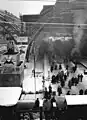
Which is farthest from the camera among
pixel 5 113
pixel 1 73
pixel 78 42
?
pixel 78 42

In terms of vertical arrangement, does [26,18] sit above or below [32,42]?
above

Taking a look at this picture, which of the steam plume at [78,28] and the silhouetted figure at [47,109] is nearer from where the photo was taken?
the silhouetted figure at [47,109]

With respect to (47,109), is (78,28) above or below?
above

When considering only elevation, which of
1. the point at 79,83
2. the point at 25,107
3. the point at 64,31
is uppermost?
the point at 64,31

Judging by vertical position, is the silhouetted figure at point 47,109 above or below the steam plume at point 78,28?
below

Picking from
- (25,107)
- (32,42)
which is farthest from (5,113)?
(32,42)

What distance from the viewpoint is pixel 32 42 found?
19328 mm

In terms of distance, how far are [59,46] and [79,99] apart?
18.2 metres

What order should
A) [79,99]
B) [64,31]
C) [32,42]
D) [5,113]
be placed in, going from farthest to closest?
[64,31], [32,42], [79,99], [5,113]

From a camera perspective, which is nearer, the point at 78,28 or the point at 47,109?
the point at 47,109

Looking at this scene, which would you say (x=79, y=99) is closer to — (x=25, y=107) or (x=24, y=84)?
(x=25, y=107)

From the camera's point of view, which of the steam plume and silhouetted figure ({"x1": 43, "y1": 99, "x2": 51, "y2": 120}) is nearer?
silhouetted figure ({"x1": 43, "y1": 99, "x2": 51, "y2": 120})

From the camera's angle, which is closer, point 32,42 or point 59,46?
point 32,42

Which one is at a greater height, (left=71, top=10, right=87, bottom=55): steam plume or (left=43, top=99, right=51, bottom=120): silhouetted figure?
(left=71, top=10, right=87, bottom=55): steam plume
